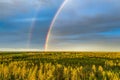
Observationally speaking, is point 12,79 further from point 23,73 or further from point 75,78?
point 75,78

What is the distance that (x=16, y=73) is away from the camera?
19.8 metres

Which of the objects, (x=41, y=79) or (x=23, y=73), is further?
(x=23, y=73)

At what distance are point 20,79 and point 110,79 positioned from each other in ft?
19.0

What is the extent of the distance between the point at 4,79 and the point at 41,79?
105 inches

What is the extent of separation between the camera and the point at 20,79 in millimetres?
17234

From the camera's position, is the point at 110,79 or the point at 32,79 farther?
the point at 110,79

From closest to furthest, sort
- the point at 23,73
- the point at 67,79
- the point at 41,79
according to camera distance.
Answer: the point at 41,79, the point at 67,79, the point at 23,73

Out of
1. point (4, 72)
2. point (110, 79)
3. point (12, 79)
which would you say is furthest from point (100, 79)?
point (4, 72)

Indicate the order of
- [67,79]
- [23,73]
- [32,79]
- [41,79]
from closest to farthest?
[32,79]
[41,79]
[67,79]
[23,73]

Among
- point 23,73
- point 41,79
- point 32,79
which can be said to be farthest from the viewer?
point 23,73

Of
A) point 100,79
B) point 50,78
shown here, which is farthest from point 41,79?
point 100,79

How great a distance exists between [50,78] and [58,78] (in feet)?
4.37

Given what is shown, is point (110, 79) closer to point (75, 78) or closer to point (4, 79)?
point (75, 78)

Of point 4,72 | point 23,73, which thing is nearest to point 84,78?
Answer: point 23,73
